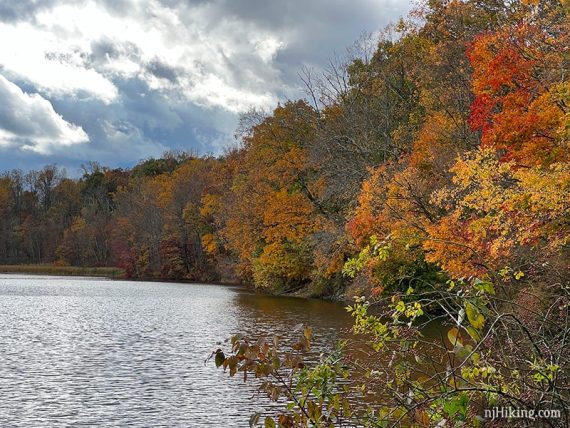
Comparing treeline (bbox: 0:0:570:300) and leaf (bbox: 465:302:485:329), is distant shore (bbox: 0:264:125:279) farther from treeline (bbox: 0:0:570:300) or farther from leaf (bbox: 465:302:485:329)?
leaf (bbox: 465:302:485:329)

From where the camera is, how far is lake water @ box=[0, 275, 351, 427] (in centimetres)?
1333

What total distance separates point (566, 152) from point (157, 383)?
1433cm

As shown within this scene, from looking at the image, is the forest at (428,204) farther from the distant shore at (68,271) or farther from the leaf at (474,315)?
the distant shore at (68,271)

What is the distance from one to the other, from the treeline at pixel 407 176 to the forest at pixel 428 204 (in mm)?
100

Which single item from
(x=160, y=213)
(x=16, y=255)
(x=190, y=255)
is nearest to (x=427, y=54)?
(x=190, y=255)

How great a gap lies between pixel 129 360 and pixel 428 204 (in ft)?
52.4

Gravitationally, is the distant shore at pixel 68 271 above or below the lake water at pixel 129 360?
above

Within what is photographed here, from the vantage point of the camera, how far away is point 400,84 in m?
42.1

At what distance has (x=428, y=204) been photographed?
29.4 m

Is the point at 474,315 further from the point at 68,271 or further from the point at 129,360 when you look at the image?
the point at 68,271

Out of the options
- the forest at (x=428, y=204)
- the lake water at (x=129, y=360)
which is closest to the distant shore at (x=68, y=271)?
the forest at (x=428, y=204)

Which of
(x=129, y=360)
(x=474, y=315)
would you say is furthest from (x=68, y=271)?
(x=474, y=315)

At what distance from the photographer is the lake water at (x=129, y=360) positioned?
1333cm

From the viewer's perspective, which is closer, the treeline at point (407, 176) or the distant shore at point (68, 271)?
the treeline at point (407, 176)
